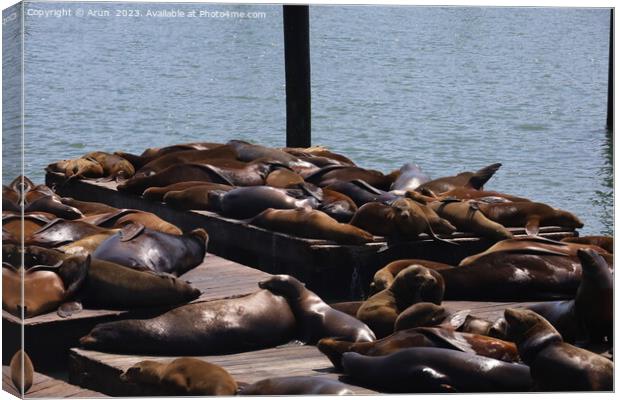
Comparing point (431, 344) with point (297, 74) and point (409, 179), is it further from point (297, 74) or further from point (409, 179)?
point (297, 74)

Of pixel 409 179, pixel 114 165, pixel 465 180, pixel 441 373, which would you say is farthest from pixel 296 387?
pixel 114 165

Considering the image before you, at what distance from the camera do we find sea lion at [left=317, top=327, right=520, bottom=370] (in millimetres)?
8195

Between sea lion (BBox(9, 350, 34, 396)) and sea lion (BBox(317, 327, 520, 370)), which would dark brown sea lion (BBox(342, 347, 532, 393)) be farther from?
sea lion (BBox(9, 350, 34, 396))

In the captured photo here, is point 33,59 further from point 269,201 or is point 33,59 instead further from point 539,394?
point 539,394

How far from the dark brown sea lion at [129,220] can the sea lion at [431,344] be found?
2930mm

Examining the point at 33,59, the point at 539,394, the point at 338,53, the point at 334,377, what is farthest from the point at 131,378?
the point at 338,53

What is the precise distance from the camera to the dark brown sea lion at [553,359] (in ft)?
26.3

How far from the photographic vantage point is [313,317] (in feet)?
30.1

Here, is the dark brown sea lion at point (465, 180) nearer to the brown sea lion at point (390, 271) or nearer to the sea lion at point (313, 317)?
the brown sea lion at point (390, 271)

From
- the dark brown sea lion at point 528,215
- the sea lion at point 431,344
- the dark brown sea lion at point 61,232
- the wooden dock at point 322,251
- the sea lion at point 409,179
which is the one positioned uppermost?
the dark brown sea lion at point 61,232

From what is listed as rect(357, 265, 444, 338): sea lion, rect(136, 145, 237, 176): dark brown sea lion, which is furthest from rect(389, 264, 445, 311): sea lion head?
rect(136, 145, 237, 176): dark brown sea lion

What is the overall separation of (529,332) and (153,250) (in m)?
2.81

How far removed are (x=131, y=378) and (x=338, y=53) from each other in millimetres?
8969

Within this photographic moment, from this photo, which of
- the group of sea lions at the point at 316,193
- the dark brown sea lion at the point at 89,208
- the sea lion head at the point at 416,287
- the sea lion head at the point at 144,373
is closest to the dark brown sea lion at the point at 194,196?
the group of sea lions at the point at 316,193
